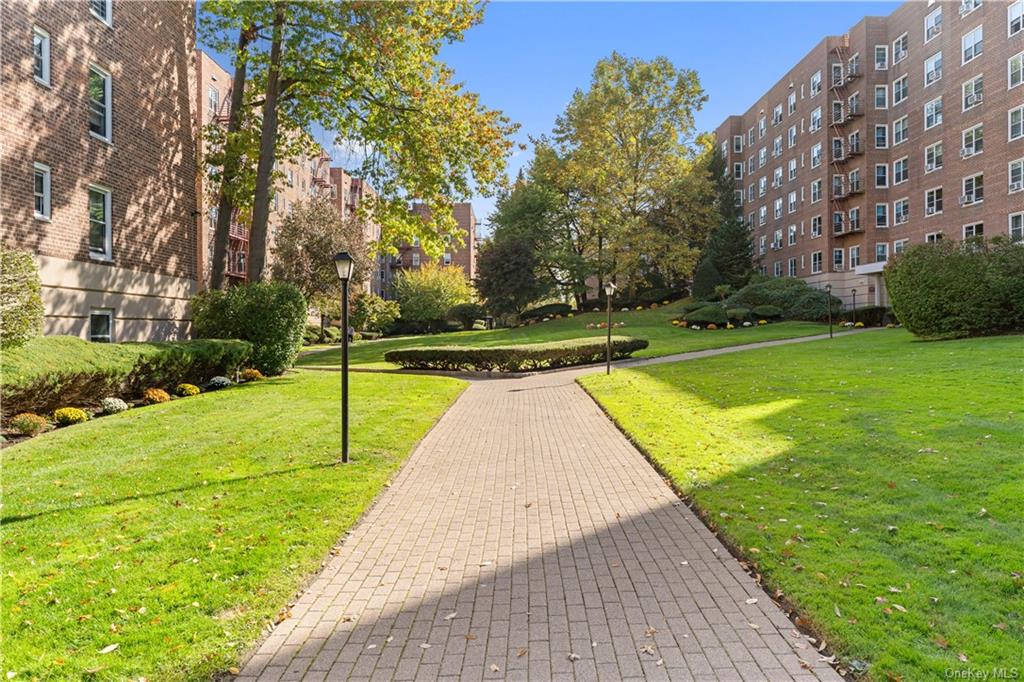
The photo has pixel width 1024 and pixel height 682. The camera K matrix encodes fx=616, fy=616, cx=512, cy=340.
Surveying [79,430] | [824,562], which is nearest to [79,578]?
[824,562]

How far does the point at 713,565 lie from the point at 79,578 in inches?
192

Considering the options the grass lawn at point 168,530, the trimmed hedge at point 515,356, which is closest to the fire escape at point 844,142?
the trimmed hedge at point 515,356

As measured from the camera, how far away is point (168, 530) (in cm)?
572

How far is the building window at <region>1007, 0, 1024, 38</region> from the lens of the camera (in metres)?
29.5

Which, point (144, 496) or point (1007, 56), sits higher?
point (1007, 56)

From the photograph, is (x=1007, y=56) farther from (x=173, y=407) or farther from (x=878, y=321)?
(x=173, y=407)

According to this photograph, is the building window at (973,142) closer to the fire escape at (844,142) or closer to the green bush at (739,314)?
the fire escape at (844,142)

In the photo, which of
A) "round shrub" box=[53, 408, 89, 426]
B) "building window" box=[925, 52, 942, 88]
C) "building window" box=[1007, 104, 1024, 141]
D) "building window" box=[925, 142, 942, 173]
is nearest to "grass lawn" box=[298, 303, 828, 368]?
"building window" box=[925, 142, 942, 173]

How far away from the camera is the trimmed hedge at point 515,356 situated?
2242cm

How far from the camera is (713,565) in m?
4.93

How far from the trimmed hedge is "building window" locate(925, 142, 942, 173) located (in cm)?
2490

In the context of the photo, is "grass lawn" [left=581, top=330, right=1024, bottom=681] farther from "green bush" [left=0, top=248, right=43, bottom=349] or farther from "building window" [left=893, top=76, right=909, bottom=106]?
"building window" [left=893, top=76, right=909, bottom=106]

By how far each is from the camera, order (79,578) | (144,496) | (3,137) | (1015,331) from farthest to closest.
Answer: (1015,331)
(3,137)
(144,496)
(79,578)

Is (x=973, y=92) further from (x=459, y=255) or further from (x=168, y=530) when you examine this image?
(x=459, y=255)
